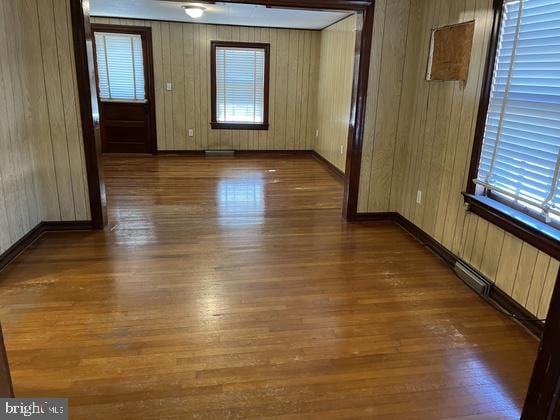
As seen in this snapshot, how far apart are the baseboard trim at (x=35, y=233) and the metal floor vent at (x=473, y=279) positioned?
3292 mm

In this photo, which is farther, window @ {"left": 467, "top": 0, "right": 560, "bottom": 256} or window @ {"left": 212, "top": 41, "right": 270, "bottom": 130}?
window @ {"left": 212, "top": 41, "right": 270, "bottom": 130}

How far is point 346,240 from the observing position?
12.9 ft

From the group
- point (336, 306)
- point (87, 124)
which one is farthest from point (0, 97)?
point (336, 306)

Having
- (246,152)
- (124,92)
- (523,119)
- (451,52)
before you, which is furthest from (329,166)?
(523,119)

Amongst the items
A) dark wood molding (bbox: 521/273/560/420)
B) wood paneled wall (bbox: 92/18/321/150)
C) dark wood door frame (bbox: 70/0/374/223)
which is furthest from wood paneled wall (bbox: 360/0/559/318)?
wood paneled wall (bbox: 92/18/321/150)

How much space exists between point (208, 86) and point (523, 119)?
5906mm

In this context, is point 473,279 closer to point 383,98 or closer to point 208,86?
point 383,98

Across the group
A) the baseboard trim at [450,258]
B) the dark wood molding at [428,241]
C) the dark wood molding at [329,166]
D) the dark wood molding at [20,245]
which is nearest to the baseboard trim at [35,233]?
the dark wood molding at [20,245]

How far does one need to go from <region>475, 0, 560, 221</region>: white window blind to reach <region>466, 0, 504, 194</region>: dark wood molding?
32 mm

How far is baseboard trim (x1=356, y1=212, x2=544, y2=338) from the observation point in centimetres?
256

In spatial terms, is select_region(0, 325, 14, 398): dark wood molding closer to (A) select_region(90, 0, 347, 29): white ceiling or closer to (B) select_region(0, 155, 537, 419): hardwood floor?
(B) select_region(0, 155, 537, 419): hardwood floor

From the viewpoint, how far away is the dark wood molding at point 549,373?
118 centimetres

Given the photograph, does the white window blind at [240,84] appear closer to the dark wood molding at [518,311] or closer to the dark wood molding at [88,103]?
the dark wood molding at [88,103]

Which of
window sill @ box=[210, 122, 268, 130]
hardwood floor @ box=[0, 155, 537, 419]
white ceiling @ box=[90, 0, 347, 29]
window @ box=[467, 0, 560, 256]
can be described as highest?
white ceiling @ box=[90, 0, 347, 29]
